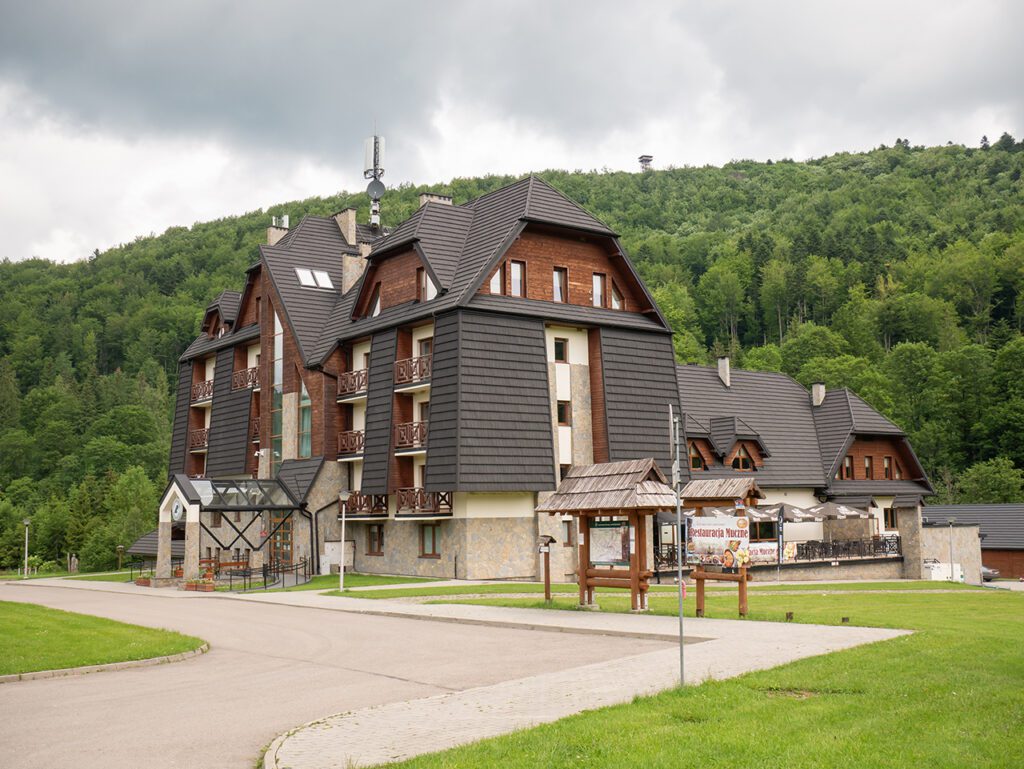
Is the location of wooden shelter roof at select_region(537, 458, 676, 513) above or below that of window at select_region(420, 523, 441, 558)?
above

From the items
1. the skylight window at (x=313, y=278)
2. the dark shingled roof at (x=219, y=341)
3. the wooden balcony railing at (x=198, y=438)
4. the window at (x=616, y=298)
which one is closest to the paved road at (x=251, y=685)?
the window at (x=616, y=298)

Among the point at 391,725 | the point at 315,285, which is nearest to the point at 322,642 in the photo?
the point at 391,725

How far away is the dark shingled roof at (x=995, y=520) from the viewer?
56.7 meters

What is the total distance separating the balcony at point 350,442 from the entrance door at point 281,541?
381 cm

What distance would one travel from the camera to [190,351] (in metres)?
56.4

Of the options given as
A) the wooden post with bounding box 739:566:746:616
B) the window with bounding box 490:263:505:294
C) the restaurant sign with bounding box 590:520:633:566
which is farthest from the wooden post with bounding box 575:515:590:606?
the window with bounding box 490:263:505:294

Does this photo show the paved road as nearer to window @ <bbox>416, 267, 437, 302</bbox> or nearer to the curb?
the curb

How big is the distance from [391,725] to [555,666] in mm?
4892

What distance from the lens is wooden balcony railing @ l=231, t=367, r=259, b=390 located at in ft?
164

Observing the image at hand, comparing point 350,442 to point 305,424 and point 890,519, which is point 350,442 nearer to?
point 305,424

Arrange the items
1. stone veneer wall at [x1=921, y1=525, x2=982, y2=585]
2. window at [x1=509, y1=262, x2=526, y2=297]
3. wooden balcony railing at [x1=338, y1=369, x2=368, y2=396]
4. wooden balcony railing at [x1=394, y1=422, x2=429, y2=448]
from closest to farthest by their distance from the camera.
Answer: wooden balcony railing at [x1=394, y1=422, x2=429, y2=448] → window at [x1=509, y1=262, x2=526, y2=297] → wooden balcony railing at [x1=338, y1=369, x2=368, y2=396] → stone veneer wall at [x1=921, y1=525, x2=982, y2=585]

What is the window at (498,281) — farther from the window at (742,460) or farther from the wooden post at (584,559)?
the window at (742,460)

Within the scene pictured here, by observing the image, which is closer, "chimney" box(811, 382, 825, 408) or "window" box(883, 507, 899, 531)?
"window" box(883, 507, 899, 531)

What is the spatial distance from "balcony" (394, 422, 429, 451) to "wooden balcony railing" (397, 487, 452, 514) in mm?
1675
